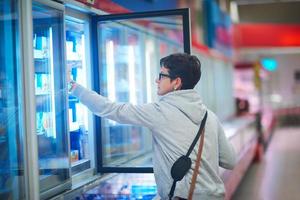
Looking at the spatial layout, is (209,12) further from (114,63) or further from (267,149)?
(114,63)

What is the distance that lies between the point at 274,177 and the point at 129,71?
4457mm

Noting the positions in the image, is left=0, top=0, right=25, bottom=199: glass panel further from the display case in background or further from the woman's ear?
the woman's ear

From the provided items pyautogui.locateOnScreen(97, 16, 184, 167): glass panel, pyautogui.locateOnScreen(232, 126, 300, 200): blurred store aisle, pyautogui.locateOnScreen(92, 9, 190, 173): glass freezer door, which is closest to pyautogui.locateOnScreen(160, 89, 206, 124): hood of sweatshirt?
pyautogui.locateOnScreen(92, 9, 190, 173): glass freezer door

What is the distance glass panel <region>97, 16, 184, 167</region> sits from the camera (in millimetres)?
4586

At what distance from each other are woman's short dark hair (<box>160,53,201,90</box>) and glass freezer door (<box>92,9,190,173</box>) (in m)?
0.79

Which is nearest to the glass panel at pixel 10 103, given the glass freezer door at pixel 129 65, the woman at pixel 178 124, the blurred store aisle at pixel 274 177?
the woman at pixel 178 124

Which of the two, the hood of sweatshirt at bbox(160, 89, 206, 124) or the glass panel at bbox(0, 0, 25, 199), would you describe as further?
the glass panel at bbox(0, 0, 25, 199)

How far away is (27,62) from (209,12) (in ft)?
29.7

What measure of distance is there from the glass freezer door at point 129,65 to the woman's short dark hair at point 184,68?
79cm

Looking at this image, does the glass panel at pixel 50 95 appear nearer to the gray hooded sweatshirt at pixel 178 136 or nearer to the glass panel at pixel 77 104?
the glass panel at pixel 77 104

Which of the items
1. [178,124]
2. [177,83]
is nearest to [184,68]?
[177,83]

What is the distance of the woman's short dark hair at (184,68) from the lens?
304cm

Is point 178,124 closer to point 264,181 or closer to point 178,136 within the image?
point 178,136

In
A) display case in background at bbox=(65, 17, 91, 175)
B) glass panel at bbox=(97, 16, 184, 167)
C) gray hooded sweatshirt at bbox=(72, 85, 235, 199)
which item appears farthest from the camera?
glass panel at bbox=(97, 16, 184, 167)
